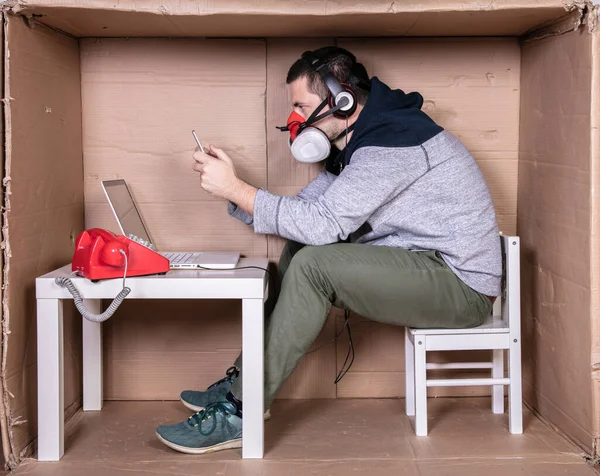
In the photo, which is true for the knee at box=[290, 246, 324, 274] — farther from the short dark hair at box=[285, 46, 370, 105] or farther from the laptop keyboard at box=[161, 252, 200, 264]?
the short dark hair at box=[285, 46, 370, 105]

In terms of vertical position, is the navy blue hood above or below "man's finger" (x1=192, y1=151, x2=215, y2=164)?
above

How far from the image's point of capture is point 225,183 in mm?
1895

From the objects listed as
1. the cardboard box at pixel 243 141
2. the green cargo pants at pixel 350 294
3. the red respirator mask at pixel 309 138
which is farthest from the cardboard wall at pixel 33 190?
the red respirator mask at pixel 309 138

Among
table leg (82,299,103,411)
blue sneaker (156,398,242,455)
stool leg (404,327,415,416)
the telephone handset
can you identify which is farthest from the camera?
table leg (82,299,103,411)

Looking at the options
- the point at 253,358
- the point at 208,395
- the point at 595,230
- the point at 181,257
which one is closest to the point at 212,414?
the point at 253,358

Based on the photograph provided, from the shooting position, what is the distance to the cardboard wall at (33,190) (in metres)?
1.76

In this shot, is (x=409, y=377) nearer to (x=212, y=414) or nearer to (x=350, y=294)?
(x=350, y=294)

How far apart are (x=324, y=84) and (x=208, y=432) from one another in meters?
0.94

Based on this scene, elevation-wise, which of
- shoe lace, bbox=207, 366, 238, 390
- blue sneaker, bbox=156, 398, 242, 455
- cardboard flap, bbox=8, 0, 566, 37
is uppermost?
cardboard flap, bbox=8, 0, 566, 37

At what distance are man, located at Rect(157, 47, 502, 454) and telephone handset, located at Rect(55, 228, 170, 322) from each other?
0.84 ft

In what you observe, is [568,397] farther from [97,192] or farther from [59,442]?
[97,192]

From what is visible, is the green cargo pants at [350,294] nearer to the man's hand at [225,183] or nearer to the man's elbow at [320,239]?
the man's elbow at [320,239]

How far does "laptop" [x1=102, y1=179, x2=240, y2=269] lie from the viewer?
1939 mm

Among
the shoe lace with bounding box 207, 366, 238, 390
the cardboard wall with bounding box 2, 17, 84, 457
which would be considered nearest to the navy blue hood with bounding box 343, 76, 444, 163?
the shoe lace with bounding box 207, 366, 238, 390
